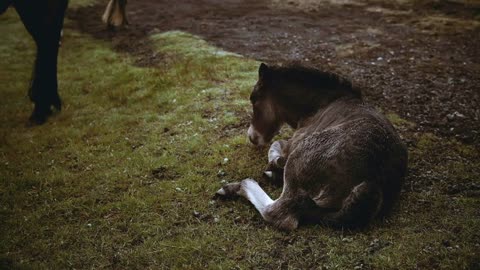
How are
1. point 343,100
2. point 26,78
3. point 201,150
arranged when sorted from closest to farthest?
point 343,100
point 201,150
point 26,78

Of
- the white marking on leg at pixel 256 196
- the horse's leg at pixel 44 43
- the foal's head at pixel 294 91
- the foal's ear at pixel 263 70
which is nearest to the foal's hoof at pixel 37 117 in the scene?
the horse's leg at pixel 44 43

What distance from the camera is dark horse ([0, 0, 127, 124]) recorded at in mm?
8906

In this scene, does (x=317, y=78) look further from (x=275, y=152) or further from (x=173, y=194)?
(x=173, y=194)

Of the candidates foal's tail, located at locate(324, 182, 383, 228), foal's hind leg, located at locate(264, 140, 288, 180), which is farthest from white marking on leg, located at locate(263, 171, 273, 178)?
foal's tail, located at locate(324, 182, 383, 228)

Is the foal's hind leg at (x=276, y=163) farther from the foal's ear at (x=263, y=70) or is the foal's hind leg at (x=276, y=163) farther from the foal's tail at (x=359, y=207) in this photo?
the foal's tail at (x=359, y=207)

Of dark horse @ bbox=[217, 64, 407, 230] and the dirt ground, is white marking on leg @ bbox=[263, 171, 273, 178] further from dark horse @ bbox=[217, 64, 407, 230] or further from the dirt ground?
the dirt ground

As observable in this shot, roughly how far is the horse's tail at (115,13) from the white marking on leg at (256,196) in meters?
14.8

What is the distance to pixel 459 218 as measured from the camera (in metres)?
5.08

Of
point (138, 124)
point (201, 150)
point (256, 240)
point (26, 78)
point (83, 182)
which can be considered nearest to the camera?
point (256, 240)

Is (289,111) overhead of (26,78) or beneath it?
overhead

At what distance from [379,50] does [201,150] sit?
8.83m

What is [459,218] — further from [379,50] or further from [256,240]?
[379,50]

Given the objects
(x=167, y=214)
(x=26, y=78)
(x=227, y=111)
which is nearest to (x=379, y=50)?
(x=227, y=111)

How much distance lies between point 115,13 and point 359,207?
53.9ft
